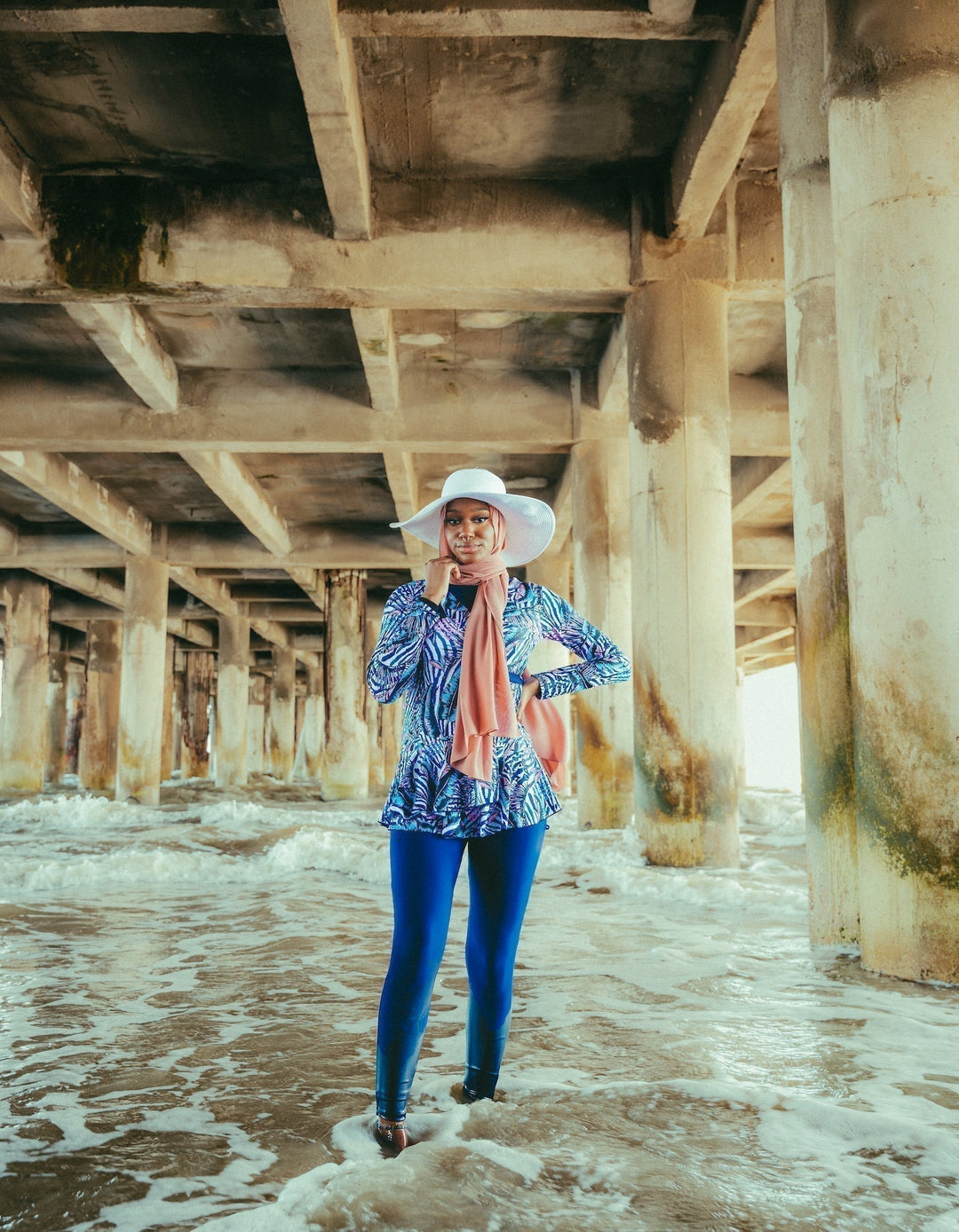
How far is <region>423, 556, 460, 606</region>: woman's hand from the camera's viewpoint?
108 inches

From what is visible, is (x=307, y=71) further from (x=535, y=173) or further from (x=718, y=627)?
(x=718, y=627)

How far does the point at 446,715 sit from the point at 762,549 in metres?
19.6

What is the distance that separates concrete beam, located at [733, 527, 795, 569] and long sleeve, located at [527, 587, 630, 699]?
61.3 feet

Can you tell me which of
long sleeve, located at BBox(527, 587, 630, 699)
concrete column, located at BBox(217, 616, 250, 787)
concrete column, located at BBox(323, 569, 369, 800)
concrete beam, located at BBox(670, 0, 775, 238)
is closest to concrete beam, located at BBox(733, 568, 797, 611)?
concrete column, located at BBox(323, 569, 369, 800)

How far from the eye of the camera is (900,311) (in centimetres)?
444

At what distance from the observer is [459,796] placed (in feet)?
8.64

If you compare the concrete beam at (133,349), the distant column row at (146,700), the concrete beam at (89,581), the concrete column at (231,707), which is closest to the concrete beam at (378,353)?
the concrete beam at (133,349)

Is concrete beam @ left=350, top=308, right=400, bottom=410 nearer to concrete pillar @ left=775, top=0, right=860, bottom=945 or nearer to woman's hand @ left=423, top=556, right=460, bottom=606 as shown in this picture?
concrete pillar @ left=775, top=0, right=860, bottom=945

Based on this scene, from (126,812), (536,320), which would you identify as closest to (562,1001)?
(536,320)

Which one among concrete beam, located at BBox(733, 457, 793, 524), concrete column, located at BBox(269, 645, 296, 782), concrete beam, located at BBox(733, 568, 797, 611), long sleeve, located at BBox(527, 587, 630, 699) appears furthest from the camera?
concrete column, located at BBox(269, 645, 296, 782)

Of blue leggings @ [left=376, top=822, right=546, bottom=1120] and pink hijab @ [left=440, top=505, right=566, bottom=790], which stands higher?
pink hijab @ [left=440, top=505, right=566, bottom=790]

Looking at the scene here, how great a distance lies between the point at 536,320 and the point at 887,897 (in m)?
8.26

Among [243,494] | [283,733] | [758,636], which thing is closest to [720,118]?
[243,494]

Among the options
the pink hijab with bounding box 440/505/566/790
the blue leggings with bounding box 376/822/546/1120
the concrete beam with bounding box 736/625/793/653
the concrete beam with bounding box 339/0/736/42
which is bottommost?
the blue leggings with bounding box 376/822/546/1120
